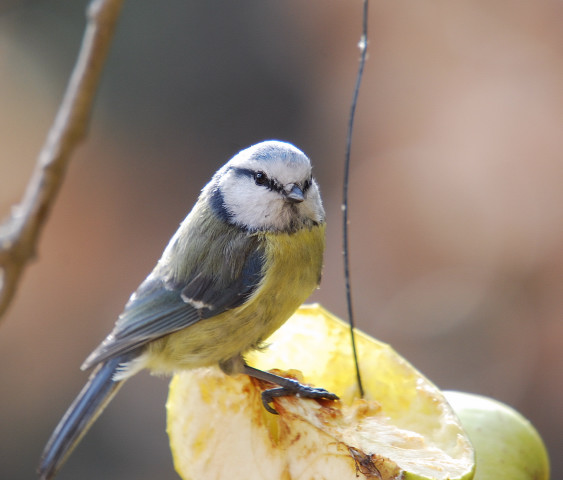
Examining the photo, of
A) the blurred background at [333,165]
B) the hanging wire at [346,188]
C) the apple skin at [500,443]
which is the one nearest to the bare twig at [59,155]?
the hanging wire at [346,188]

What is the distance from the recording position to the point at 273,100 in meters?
3.90

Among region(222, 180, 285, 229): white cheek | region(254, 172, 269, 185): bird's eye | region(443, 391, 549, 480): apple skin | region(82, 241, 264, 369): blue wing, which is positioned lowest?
region(82, 241, 264, 369): blue wing

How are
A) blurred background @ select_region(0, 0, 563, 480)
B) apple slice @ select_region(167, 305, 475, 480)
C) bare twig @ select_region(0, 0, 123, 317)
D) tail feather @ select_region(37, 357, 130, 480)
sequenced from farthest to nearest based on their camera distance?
blurred background @ select_region(0, 0, 563, 480)
tail feather @ select_region(37, 357, 130, 480)
apple slice @ select_region(167, 305, 475, 480)
bare twig @ select_region(0, 0, 123, 317)

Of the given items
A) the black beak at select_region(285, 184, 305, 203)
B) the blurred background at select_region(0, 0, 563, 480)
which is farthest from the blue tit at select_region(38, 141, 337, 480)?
the blurred background at select_region(0, 0, 563, 480)

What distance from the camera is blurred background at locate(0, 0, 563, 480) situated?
3209 mm

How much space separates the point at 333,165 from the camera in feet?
12.7

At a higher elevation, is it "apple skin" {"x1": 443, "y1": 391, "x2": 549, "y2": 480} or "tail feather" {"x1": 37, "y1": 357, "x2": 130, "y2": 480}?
"apple skin" {"x1": 443, "y1": 391, "x2": 549, "y2": 480}

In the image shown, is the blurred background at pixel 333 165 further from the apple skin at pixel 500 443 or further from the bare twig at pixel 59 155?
the bare twig at pixel 59 155

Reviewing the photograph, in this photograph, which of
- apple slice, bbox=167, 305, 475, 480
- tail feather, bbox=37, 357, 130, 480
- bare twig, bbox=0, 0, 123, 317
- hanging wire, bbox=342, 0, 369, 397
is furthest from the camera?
tail feather, bbox=37, 357, 130, 480

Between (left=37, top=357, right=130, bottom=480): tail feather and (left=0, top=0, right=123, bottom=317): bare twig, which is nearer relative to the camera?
(left=0, top=0, right=123, bottom=317): bare twig

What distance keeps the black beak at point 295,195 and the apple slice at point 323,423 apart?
8.9 inches

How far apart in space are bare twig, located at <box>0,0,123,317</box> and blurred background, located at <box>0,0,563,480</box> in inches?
85.9

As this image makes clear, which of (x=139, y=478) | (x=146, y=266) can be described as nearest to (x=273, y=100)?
(x=146, y=266)

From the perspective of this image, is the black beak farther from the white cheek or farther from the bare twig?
the bare twig
